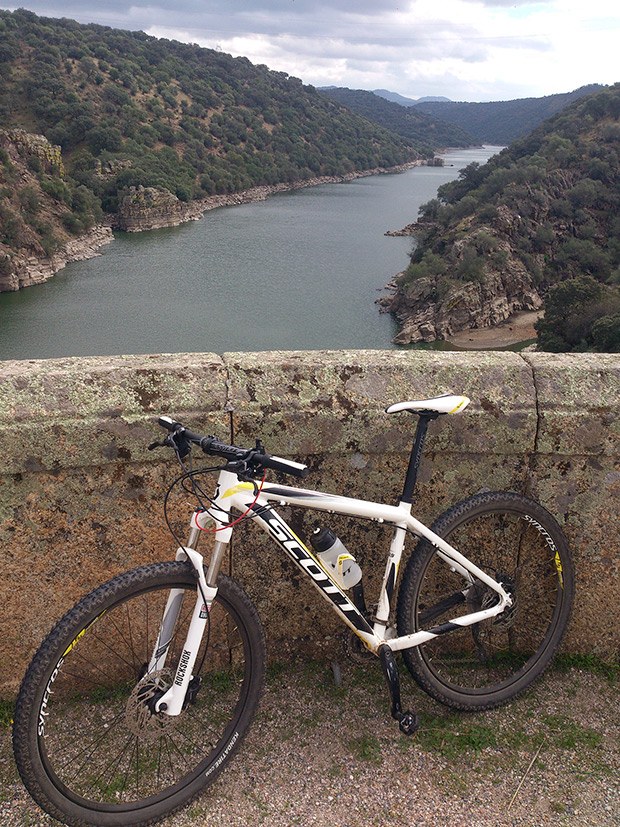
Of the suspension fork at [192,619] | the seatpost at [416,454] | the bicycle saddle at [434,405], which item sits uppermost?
the bicycle saddle at [434,405]

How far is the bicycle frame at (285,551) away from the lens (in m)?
1.97

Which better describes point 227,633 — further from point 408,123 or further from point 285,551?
point 408,123

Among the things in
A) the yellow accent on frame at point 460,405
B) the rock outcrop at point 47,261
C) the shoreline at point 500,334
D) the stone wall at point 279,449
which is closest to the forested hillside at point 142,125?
the rock outcrop at point 47,261

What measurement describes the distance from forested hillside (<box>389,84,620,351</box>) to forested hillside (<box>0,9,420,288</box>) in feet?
101

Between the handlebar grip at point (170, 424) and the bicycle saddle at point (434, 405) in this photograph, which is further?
the bicycle saddle at point (434, 405)

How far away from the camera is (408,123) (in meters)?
180

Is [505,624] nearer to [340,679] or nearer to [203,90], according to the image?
[340,679]

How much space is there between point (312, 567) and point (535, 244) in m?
60.4

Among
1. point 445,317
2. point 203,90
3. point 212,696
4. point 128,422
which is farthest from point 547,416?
point 203,90

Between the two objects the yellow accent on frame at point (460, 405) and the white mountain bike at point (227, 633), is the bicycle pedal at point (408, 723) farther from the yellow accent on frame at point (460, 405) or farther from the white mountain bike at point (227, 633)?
the yellow accent on frame at point (460, 405)

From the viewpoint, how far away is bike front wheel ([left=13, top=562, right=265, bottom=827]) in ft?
6.07

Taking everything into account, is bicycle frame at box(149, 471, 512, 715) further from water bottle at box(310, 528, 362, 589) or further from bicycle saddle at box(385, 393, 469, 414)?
bicycle saddle at box(385, 393, 469, 414)

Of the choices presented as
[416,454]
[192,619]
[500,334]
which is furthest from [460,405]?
[500,334]

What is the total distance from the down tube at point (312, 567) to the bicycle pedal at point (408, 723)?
0.91 ft
